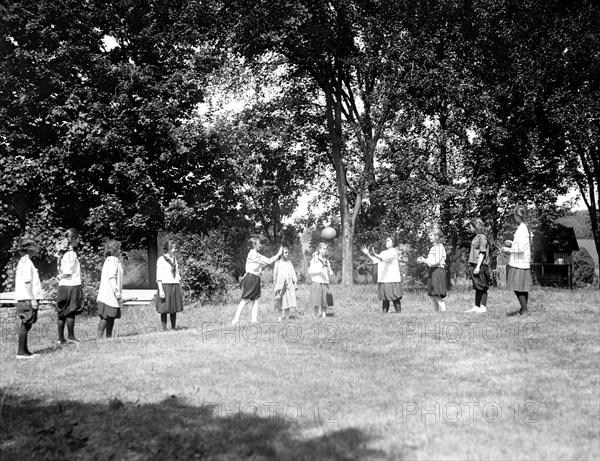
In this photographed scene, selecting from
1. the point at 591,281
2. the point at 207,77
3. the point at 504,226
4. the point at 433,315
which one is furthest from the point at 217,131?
the point at 591,281

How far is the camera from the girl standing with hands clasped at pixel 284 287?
1535 centimetres

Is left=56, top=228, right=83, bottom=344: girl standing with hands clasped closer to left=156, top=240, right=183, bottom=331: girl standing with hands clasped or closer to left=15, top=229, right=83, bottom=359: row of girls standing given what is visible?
left=15, top=229, right=83, bottom=359: row of girls standing

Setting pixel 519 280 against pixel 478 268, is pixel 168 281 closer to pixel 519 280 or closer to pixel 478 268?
pixel 478 268

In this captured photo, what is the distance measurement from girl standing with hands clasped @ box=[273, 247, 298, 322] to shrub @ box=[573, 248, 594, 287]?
41.2 m

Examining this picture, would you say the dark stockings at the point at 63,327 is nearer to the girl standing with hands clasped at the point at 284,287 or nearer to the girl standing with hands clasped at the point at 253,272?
the girl standing with hands clasped at the point at 253,272

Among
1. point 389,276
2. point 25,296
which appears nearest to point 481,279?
point 389,276

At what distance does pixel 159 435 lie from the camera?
619 cm

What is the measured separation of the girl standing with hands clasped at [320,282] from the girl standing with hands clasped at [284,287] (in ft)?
Result: 1.73

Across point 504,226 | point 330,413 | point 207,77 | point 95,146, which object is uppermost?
point 207,77

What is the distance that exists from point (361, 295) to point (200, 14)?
16487 millimetres

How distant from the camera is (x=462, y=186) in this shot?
29.7 metres

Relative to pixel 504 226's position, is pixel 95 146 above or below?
above

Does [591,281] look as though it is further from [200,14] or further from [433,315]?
[433,315]

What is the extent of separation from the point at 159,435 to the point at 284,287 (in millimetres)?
9305
